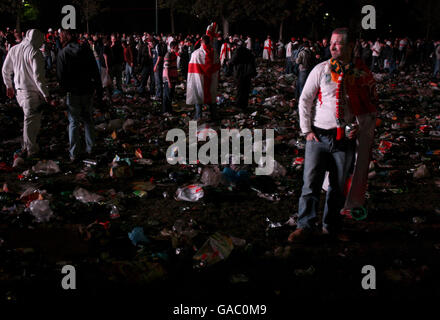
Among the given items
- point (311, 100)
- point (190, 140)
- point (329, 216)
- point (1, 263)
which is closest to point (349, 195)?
point (329, 216)

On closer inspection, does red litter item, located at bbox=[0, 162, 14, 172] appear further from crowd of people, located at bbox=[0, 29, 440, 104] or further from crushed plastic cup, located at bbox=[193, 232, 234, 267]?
crowd of people, located at bbox=[0, 29, 440, 104]

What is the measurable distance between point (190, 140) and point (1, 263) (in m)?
4.45

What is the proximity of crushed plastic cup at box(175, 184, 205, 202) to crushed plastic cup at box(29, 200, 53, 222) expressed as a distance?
1401 mm

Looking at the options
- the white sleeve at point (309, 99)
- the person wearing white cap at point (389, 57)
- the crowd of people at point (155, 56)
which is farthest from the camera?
the person wearing white cap at point (389, 57)

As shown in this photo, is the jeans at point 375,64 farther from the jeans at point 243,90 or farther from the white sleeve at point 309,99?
the white sleeve at point 309,99

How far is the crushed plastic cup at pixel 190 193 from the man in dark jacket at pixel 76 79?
7.01ft

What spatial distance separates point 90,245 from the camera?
13.0 feet

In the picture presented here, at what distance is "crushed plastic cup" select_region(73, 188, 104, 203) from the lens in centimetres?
497

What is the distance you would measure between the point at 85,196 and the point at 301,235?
2.53m

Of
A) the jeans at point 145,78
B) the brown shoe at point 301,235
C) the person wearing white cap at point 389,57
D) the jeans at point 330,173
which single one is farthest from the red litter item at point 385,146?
the person wearing white cap at point 389,57

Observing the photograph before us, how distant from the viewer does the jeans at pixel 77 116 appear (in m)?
6.19

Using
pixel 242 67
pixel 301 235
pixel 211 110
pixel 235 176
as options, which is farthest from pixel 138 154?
pixel 242 67
